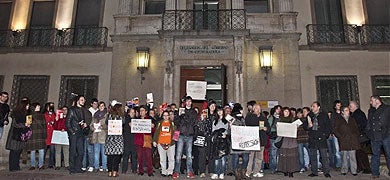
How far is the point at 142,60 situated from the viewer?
14.0 metres

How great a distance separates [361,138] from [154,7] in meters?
11.9

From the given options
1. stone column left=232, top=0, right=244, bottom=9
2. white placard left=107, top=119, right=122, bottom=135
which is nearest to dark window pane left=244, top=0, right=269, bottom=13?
stone column left=232, top=0, right=244, bottom=9

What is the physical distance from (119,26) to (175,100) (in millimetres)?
5082

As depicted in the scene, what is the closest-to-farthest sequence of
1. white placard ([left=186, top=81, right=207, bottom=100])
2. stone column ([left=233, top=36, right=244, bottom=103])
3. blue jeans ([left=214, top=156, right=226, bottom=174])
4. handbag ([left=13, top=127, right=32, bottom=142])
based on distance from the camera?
blue jeans ([left=214, top=156, right=226, bottom=174]), handbag ([left=13, top=127, right=32, bottom=142]), white placard ([left=186, top=81, right=207, bottom=100]), stone column ([left=233, top=36, right=244, bottom=103])

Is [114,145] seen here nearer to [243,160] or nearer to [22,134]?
[22,134]

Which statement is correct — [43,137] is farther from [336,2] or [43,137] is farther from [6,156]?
[336,2]

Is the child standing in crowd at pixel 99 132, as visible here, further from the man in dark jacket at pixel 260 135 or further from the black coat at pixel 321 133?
the black coat at pixel 321 133

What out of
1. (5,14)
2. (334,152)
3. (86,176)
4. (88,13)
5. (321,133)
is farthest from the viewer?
(5,14)

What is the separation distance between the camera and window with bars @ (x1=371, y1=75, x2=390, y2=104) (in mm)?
13953

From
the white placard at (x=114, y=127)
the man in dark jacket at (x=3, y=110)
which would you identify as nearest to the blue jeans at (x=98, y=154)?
the white placard at (x=114, y=127)

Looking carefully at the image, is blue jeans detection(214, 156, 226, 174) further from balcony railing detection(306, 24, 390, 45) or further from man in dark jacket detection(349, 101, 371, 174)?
balcony railing detection(306, 24, 390, 45)

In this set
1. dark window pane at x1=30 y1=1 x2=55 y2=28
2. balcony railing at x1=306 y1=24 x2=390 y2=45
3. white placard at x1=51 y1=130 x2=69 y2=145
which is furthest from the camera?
dark window pane at x1=30 y1=1 x2=55 y2=28

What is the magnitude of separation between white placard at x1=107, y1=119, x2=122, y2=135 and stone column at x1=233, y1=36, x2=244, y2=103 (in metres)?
6.90

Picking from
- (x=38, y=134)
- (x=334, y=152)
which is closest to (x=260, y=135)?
(x=334, y=152)
